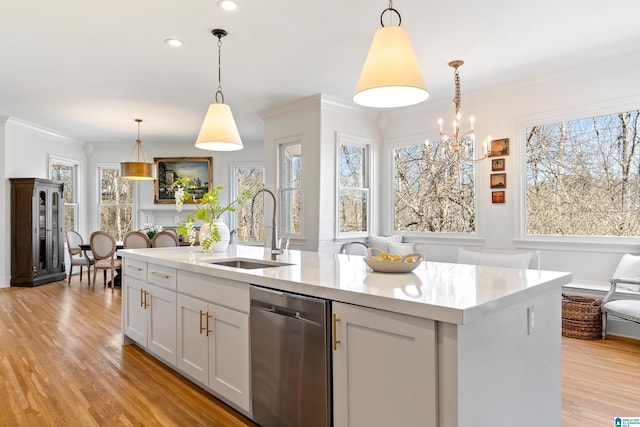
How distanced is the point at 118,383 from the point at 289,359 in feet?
5.27

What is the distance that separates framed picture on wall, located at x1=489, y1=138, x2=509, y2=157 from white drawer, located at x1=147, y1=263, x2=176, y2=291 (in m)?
3.83

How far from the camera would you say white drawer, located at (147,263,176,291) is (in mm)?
2899

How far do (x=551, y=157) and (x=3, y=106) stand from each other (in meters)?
7.12

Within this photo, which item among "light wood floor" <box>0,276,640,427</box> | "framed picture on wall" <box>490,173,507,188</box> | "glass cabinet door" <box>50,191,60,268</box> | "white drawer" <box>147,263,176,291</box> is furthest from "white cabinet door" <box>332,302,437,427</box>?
"glass cabinet door" <box>50,191,60,268</box>

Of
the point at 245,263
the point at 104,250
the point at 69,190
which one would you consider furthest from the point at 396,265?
the point at 69,190

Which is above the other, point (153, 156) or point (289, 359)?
point (153, 156)

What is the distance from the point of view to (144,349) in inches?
138

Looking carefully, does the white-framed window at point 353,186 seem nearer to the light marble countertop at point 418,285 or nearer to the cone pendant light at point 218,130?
the cone pendant light at point 218,130

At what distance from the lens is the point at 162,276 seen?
119 inches

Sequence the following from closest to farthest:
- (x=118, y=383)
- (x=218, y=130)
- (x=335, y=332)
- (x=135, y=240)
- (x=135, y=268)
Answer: (x=335, y=332), (x=118, y=383), (x=218, y=130), (x=135, y=268), (x=135, y=240)

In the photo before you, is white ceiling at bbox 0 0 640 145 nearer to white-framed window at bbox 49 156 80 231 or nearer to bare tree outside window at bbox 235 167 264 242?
white-framed window at bbox 49 156 80 231

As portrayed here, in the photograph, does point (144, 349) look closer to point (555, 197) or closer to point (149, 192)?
point (555, 197)

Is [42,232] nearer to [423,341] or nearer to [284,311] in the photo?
[284,311]

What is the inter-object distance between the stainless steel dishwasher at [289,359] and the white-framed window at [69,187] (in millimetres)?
7420
